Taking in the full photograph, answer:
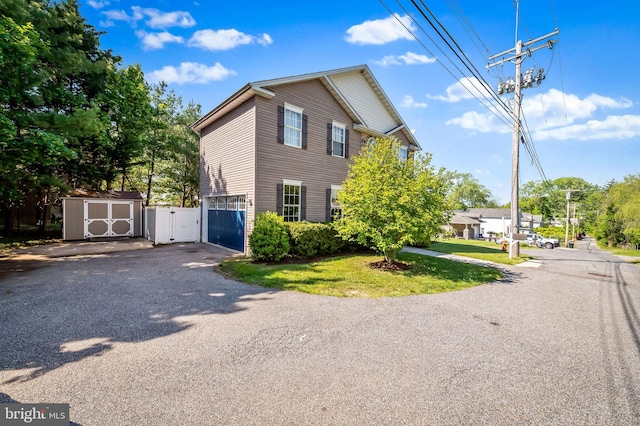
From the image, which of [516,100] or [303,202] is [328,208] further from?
[516,100]

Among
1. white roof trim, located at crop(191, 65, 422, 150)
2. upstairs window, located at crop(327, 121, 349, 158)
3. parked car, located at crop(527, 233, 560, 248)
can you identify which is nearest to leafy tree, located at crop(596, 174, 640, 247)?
parked car, located at crop(527, 233, 560, 248)

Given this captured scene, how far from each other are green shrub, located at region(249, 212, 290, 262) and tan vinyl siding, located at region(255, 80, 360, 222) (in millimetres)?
1669

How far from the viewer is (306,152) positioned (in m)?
12.1

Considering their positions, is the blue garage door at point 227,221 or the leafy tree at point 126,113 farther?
the leafy tree at point 126,113

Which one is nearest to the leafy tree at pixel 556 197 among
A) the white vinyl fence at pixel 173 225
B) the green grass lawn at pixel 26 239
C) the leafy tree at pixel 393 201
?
the leafy tree at pixel 393 201

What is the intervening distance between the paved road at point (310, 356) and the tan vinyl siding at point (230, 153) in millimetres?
5743

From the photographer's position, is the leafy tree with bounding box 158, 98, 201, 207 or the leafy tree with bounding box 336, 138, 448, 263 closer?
the leafy tree with bounding box 336, 138, 448, 263

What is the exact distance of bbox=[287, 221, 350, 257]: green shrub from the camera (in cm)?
984

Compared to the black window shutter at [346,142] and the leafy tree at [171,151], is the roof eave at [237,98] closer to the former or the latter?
the black window shutter at [346,142]

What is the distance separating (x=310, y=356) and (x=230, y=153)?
1055 cm

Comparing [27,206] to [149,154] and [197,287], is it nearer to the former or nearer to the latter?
[149,154]

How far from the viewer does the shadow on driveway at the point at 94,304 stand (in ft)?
11.9

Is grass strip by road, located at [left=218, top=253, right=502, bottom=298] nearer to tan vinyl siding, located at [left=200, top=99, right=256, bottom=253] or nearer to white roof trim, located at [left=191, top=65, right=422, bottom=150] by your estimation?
tan vinyl siding, located at [left=200, top=99, right=256, bottom=253]

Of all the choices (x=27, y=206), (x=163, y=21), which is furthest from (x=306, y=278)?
(x=27, y=206)
